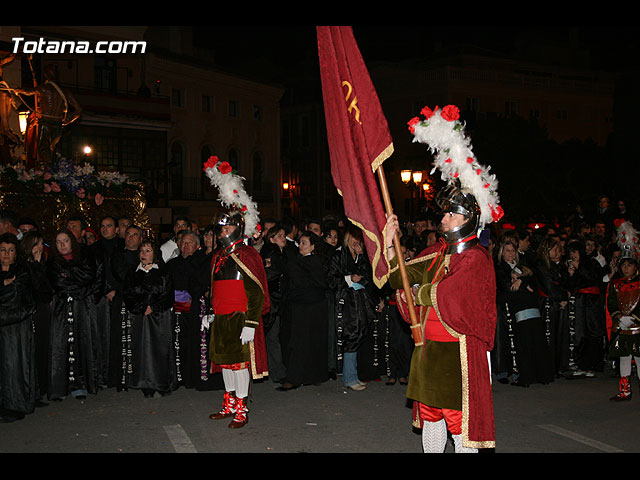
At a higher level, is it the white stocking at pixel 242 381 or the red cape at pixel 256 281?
the red cape at pixel 256 281

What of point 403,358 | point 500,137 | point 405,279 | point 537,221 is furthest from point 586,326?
point 500,137

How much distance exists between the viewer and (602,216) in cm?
1580

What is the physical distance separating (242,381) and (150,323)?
6.42 ft

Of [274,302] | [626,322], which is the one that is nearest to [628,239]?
[626,322]

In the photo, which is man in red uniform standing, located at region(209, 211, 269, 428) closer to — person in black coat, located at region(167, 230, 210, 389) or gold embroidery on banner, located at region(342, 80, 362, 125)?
person in black coat, located at region(167, 230, 210, 389)

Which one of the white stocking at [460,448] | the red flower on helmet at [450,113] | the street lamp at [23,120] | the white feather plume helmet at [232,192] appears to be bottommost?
the white stocking at [460,448]

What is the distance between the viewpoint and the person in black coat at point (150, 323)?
8.51 metres

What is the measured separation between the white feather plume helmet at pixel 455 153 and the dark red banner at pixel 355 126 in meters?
0.33

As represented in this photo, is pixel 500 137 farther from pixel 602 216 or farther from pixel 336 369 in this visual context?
pixel 336 369

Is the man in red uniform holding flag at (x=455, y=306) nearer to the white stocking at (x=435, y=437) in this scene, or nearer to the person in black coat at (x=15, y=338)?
the white stocking at (x=435, y=437)

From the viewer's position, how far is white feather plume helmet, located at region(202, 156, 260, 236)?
25.9 ft

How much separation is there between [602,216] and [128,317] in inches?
451

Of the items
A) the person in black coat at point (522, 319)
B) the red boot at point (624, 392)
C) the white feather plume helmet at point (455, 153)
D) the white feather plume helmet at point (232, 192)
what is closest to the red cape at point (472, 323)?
the white feather plume helmet at point (455, 153)

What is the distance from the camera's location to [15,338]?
7.38 meters
